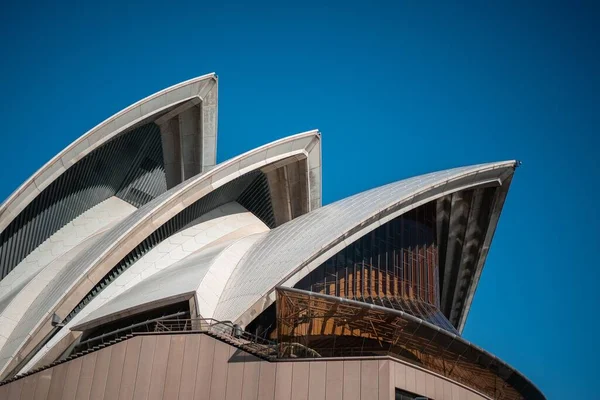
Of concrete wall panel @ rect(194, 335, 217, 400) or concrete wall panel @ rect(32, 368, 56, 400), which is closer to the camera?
concrete wall panel @ rect(194, 335, 217, 400)

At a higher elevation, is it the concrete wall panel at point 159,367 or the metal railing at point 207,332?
the metal railing at point 207,332

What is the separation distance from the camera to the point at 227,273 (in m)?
28.2

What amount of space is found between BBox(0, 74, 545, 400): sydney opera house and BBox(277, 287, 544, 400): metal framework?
60 millimetres

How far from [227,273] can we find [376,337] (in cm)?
799

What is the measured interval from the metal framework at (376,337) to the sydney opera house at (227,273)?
60 millimetres

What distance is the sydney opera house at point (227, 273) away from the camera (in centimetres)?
Result: 2080

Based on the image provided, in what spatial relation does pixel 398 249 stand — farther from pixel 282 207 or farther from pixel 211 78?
pixel 211 78

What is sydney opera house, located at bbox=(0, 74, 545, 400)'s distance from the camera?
68.2 ft

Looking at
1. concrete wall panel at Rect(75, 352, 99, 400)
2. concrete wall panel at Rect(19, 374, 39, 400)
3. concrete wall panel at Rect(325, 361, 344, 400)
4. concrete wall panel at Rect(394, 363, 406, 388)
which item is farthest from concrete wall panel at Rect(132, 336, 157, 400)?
concrete wall panel at Rect(394, 363, 406, 388)

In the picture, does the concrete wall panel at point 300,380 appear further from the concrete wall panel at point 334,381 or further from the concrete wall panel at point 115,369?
the concrete wall panel at point 115,369

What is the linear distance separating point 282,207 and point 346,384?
17139mm

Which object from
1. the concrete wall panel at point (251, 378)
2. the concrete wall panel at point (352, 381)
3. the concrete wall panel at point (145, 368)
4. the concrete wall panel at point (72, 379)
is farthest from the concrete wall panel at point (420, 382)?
the concrete wall panel at point (72, 379)

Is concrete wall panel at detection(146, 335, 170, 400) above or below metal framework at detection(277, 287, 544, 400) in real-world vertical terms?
below

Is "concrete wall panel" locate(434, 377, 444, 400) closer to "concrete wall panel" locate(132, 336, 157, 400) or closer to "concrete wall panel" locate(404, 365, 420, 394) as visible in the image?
"concrete wall panel" locate(404, 365, 420, 394)
